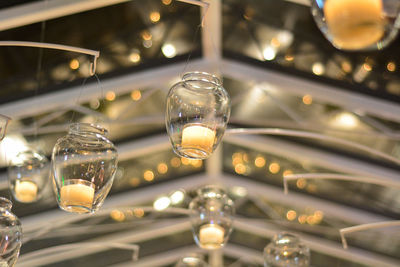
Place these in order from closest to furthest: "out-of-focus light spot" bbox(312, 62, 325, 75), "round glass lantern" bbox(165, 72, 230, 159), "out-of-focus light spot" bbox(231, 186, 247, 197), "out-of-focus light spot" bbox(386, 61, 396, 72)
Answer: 1. "round glass lantern" bbox(165, 72, 230, 159)
2. "out-of-focus light spot" bbox(386, 61, 396, 72)
3. "out-of-focus light spot" bbox(312, 62, 325, 75)
4. "out-of-focus light spot" bbox(231, 186, 247, 197)

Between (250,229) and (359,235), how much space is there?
3.00 m

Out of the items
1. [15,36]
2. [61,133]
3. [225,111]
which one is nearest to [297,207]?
[61,133]

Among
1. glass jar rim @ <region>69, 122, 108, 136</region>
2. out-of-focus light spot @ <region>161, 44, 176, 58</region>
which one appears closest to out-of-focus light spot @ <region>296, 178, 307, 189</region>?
out-of-focus light spot @ <region>161, 44, 176, 58</region>

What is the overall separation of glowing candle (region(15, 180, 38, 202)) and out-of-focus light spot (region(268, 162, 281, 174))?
7374 millimetres

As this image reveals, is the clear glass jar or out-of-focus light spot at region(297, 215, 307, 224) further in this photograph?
out-of-focus light spot at region(297, 215, 307, 224)

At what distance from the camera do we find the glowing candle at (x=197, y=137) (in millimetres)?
3797

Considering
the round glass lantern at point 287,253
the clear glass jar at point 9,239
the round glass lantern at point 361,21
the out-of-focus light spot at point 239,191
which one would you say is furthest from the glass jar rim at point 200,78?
the out-of-focus light spot at point 239,191

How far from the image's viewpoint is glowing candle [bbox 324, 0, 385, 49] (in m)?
2.63

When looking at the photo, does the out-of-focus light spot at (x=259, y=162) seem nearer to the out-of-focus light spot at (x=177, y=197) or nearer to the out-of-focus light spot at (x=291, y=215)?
the out-of-focus light spot at (x=291, y=215)

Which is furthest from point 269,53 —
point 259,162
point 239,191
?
point 239,191

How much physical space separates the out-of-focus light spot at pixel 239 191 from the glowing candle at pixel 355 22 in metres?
11.1

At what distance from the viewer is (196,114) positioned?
3.78 metres

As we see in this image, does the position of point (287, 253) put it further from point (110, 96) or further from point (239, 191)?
point (239, 191)

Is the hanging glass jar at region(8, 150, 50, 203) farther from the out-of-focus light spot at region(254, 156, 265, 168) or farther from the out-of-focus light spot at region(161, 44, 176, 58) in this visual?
the out-of-focus light spot at region(254, 156, 265, 168)
